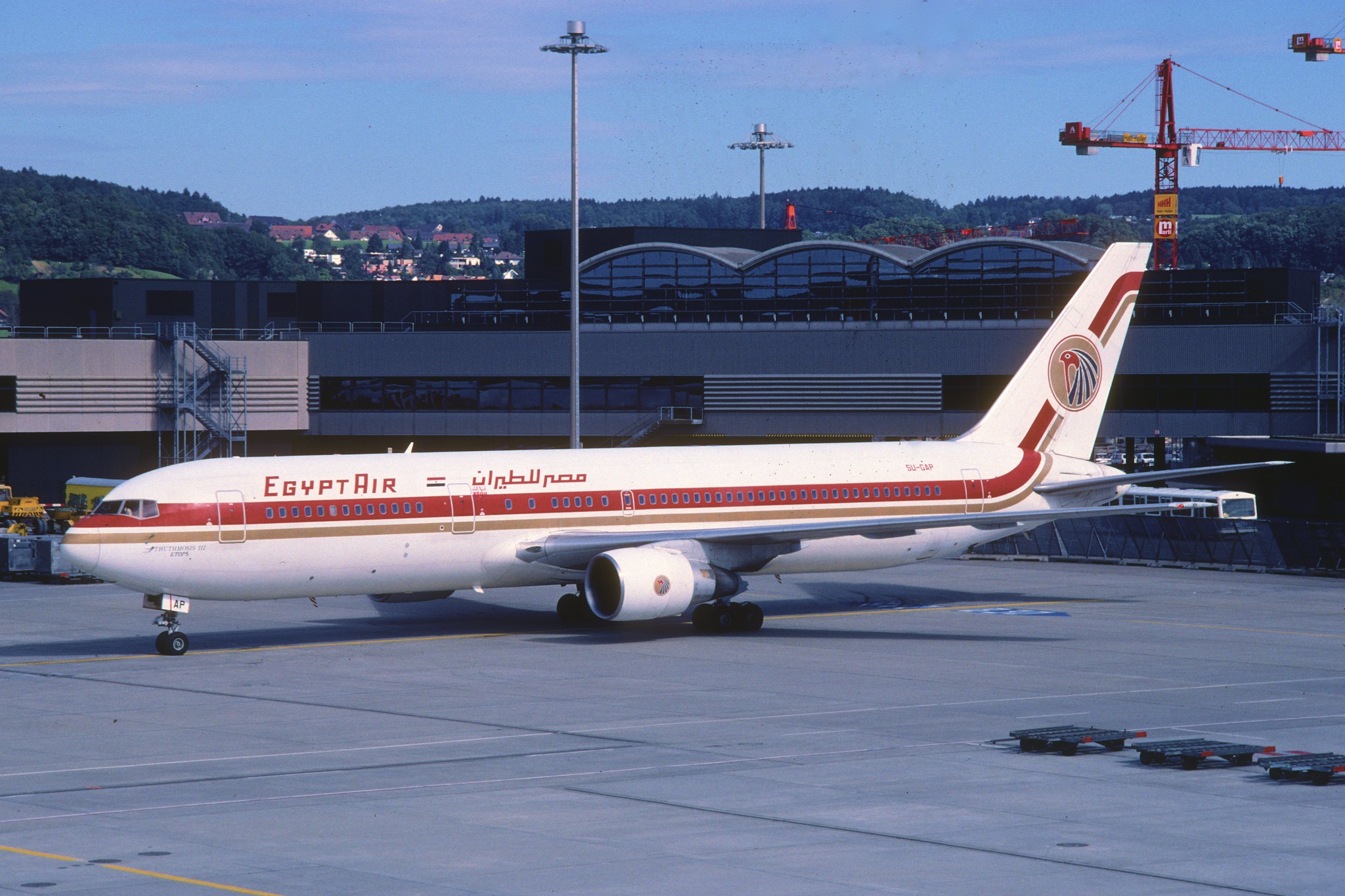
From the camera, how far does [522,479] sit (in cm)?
3825

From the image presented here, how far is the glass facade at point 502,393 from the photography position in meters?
79.1

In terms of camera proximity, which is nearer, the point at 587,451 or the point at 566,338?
the point at 587,451

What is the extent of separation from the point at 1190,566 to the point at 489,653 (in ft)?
94.6

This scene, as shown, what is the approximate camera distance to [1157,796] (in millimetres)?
20609

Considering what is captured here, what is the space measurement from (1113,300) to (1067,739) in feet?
84.1

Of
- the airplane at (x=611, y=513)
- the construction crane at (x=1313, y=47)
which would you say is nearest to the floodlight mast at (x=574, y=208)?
the airplane at (x=611, y=513)

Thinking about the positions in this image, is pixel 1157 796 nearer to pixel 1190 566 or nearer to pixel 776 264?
pixel 1190 566

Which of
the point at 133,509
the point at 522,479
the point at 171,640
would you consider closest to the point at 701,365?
the point at 522,479

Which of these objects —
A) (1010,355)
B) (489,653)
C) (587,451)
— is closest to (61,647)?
(489,653)

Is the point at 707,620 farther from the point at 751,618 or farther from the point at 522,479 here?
the point at 522,479

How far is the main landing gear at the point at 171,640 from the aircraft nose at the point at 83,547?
7.02 feet

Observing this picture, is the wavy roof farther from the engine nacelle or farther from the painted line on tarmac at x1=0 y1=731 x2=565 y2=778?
the painted line on tarmac at x1=0 y1=731 x2=565 y2=778

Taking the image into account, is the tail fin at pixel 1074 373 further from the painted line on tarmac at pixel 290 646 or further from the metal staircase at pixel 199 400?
the metal staircase at pixel 199 400

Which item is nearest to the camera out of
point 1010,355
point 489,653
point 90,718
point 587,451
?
point 90,718
